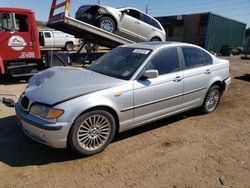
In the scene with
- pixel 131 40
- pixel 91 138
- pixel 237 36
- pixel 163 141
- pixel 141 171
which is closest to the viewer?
pixel 141 171

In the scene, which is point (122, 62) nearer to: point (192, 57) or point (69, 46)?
point (192, 57)

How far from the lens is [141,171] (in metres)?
3.18

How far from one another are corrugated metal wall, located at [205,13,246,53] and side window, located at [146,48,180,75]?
20.8 metres

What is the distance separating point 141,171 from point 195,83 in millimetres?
2288

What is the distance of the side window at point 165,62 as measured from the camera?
13.5ft

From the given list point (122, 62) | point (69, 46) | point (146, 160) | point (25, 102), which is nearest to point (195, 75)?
point (122, 62)

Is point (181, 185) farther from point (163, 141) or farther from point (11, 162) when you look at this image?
point (11, 162)

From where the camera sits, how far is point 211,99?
5.36 m

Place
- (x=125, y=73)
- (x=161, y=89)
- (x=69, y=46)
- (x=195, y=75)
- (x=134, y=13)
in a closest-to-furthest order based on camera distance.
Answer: (x=125, y=73)
(x=161, y=89)
(x=195, y=75)
(x=134, y=13)
(x=69, y=46)

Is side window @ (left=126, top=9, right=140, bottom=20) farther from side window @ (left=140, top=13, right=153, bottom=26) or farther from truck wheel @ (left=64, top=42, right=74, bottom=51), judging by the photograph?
truck wheel @ (left=64, top=42, right=74, bottom=51)

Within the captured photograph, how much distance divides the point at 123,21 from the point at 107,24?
717mm

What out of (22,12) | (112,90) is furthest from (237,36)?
(112,90)

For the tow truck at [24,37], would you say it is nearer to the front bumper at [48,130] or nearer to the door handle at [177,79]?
the door handle at [177,79]

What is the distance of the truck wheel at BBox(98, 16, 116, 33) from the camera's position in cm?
866
